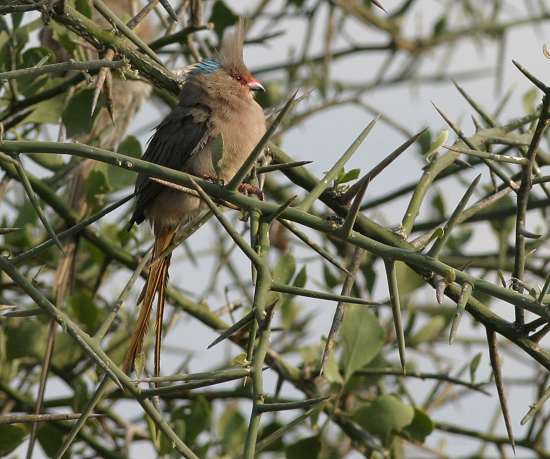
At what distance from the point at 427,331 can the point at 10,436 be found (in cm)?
166

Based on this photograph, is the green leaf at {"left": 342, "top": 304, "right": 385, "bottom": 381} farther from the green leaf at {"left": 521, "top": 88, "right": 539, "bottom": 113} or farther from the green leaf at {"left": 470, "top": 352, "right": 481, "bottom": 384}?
the green leaf at {"left": 521, "top": 88, "right": 539, "bottom": 113}

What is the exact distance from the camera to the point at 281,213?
1.77 metres

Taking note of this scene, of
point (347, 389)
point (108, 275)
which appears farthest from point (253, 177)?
point (108, 275)

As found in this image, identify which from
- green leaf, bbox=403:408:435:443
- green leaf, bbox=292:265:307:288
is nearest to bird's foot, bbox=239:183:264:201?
green leaf, bbox=292:265:307:288

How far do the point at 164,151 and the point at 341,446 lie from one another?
139cm

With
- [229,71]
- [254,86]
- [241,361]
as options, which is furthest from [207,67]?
[241,361]

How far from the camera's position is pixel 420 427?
310 centimetres

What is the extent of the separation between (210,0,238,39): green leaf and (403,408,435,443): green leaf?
1.44 meters

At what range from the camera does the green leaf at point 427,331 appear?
3811 millimetres

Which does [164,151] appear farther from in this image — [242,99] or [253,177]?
[253,177]

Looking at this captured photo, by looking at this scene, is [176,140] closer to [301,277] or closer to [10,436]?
[301,277]

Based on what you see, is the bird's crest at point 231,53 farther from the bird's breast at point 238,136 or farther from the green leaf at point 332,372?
the green leaf at point 332,372

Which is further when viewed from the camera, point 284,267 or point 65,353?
point 65,353

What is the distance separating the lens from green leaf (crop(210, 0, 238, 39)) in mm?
3549
